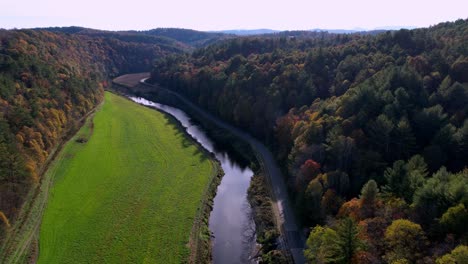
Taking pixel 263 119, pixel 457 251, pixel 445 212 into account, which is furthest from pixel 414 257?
pixel 263 119

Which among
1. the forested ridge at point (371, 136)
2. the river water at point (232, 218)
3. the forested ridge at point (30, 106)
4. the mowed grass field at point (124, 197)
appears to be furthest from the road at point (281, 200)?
the forested ridge at point (30, 106)

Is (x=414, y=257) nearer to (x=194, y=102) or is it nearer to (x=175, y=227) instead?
(x=175, y=227)

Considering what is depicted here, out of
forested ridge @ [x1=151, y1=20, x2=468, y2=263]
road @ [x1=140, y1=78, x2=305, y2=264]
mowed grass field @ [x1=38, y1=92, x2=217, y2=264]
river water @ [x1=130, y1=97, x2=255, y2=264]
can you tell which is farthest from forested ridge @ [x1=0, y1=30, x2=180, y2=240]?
forested ridge @ [x1=151, y1=20, x2=468, y2=263]

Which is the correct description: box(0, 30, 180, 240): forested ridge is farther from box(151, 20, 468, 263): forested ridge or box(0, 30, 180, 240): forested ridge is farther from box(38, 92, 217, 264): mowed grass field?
box(151, 20, 468, 263): forested ridge

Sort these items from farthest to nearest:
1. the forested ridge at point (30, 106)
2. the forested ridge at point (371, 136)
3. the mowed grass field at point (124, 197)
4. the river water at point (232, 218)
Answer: the forested ridge at point (30, 106) < the river water at point (232, 218) < the mowed grass field at point (124, 197) < the forested ridge at point (371, 136)

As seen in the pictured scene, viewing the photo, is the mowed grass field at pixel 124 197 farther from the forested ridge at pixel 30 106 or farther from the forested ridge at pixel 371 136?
the forested ridge at pixel 371 136
